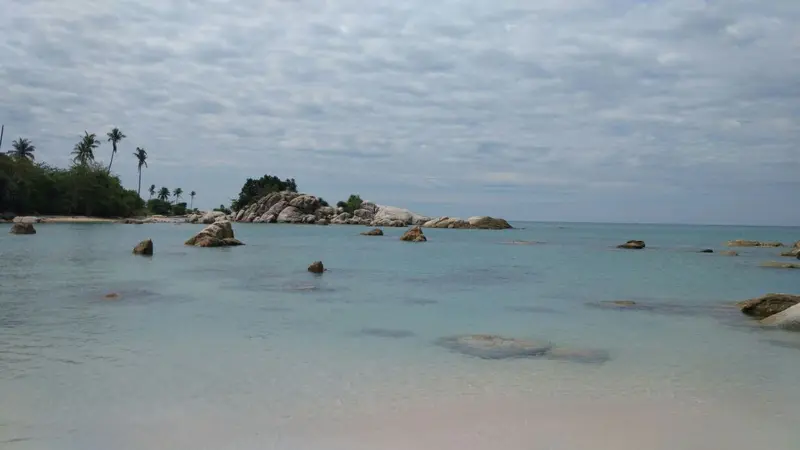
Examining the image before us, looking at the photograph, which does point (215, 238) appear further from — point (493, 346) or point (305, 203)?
point (305, 203)

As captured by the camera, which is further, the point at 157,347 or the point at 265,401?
the point at 157,347

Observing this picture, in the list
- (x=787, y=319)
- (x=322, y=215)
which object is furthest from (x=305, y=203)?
(x=787, y=319)

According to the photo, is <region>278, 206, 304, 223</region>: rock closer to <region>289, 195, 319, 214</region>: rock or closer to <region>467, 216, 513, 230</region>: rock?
<region>289, 195, 319, 214</region>: rock

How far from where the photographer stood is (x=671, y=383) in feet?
30.6

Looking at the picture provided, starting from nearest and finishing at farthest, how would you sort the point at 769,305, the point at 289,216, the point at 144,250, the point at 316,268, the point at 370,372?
1. the point at 370,372
2. the point at 769,305
3. the point at 316,268
4. the point at 144,250
5. the point at 289,216

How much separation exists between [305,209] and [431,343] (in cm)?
10436

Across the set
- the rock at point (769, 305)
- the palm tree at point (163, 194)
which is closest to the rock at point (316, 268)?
the rock at point (769, 305)

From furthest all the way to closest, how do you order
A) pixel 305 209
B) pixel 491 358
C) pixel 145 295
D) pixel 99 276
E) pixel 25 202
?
pixel 305 209 < pixel 25 202 < pixel 99 276 < pixel 145 295 < pixel 491 358

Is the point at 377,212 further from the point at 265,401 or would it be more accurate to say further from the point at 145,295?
the point at 265,401

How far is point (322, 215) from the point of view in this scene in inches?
4545

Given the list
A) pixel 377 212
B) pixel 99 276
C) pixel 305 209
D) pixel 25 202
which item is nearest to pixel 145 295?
pixel 99 276

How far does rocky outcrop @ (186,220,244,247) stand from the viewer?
40.7m

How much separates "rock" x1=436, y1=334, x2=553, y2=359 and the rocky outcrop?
103 feet

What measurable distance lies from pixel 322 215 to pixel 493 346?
105328 mm
